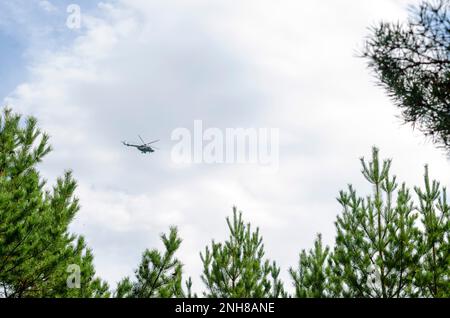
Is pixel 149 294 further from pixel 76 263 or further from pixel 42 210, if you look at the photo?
pixel 42 210

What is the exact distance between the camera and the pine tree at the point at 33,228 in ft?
39.5

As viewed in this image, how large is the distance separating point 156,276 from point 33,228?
3160 mm

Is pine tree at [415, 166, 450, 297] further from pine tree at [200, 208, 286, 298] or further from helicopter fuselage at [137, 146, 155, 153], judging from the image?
helicopter fuselage at [137, 146, 155, 153]

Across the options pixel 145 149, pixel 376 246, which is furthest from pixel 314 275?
pixel 145 149

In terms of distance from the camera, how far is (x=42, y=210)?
44.1 feet

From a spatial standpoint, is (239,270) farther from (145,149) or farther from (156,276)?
(145,149)

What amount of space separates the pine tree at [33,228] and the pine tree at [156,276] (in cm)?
109

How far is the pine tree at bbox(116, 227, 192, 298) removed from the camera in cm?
1238

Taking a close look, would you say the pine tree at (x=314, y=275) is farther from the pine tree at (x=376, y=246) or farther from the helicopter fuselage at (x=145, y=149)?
the helicopter fuselage at (x=145, y=149)

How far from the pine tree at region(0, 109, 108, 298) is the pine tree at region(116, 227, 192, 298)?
42.8 inches

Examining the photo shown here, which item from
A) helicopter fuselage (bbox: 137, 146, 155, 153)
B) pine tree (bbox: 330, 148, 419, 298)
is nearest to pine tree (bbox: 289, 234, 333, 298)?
pine tree (bbox: 330, 148, 419, 298)

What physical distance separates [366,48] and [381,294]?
7380mm

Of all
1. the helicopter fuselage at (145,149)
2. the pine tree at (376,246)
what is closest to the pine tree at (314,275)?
the pine tree at (376,246)
